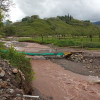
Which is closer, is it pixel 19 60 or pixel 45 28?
pixel 19 60

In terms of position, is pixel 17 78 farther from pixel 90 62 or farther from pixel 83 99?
pixel 90 62

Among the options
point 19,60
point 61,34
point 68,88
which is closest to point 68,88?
point 68,88

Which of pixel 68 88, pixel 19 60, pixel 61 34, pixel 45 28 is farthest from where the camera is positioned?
pixel 45 28

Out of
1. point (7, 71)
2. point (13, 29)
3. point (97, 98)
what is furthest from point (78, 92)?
point (13, 29)

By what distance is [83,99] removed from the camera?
723 centimetres

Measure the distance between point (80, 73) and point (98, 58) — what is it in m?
5.01

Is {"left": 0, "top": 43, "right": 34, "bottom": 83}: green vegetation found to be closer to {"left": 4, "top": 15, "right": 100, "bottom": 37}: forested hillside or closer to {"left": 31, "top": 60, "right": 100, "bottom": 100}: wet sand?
{"left": 31, "top": 60, "right": 100, "bottom": 100}: wet sand

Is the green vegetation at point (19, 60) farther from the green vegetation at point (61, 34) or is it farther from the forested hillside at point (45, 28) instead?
the forested hillside at point (45, 28)

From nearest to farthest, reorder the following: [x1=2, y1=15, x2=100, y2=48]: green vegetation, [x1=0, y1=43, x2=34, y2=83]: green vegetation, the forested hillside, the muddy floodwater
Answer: [x1=0, y1=43, x2=34, y2=83]: green vegetation, the muddy floodwater, [x1=2, y1=15, x2=100, y2=48]: green vegetation, the forested hillside

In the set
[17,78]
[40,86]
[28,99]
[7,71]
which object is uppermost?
[7,71]

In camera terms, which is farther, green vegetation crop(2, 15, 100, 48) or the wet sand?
green vegetation crop(2, 15, 100, 48)

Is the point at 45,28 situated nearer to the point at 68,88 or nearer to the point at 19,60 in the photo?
the point at 68,88

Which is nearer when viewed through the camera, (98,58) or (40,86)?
(40,86)

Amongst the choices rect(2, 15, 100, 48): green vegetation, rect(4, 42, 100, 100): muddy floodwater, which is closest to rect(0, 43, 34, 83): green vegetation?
rect(4, 42, 100, 100): muddy floodwater
